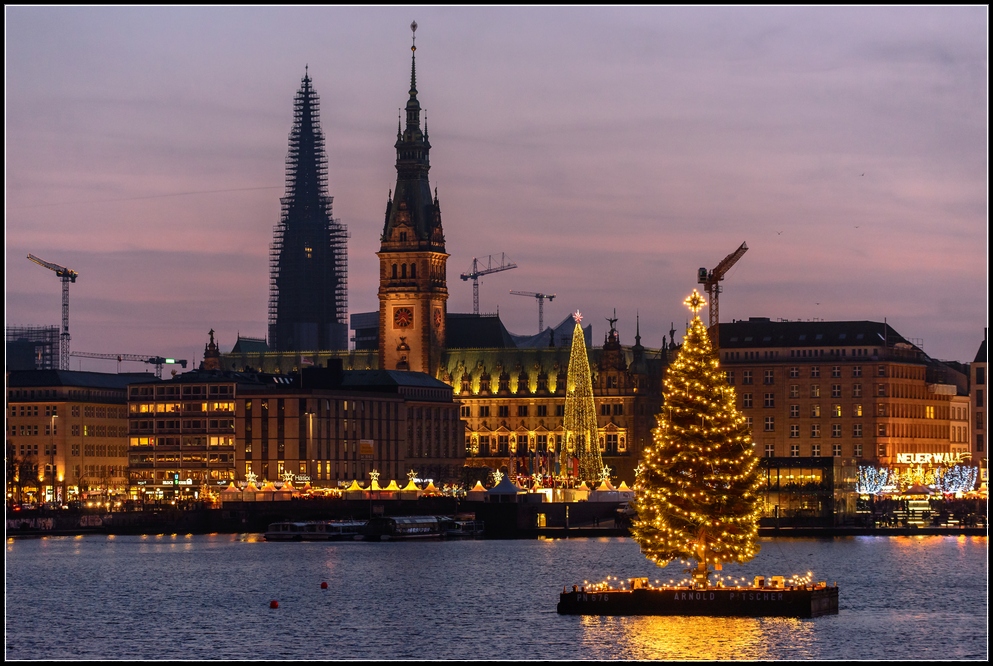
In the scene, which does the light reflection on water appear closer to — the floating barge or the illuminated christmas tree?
the floating barge

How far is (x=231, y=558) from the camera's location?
520ft

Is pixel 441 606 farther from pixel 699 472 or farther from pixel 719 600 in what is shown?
pixel 699 472

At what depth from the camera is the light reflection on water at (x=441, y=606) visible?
280 feet

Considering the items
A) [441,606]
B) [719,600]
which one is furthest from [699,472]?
[441,606]

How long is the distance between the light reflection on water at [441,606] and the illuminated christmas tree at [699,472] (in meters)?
3.37

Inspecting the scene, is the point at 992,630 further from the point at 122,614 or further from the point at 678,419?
the point at 122,614

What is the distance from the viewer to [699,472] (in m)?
86.6

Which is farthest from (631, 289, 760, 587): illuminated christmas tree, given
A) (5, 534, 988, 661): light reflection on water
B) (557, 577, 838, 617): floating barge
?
(5, 534, 988, 661): light reflection on water

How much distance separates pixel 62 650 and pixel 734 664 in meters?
29.0

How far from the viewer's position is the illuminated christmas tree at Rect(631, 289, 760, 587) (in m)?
86.0

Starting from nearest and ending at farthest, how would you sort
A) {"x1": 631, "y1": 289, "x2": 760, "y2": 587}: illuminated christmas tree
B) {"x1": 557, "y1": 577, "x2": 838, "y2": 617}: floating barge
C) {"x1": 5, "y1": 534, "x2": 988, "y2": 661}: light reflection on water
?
{"x1": 557, "y1": 577, "x2": 838, "y2": 617}: floating barge → {"x1": 5, "y1": 534, "x2": 988, "y2": 661}: light reflection on water → {"x1": 631, "y1": 289, "x2": 760, "y2": 587}: illuminated christmas tree

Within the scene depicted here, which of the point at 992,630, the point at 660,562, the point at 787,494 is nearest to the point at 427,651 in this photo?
the point at 660,562

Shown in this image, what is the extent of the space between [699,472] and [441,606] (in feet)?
88.4

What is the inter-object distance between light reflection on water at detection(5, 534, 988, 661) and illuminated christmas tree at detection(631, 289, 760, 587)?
11.1ft
